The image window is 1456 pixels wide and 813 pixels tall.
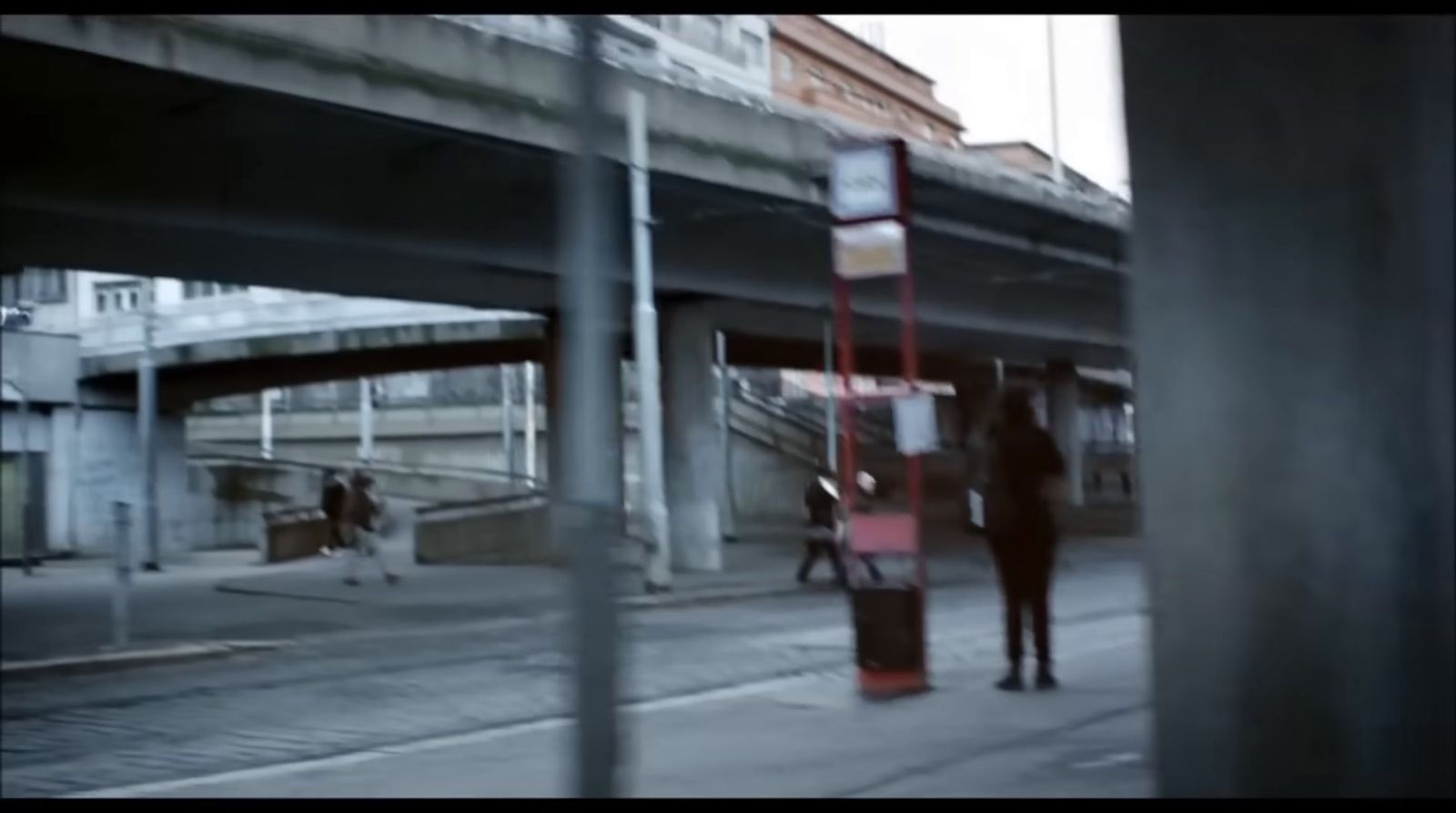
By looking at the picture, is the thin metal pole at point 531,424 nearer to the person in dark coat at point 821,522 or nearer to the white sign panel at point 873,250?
the person in dark coat at point 821,522

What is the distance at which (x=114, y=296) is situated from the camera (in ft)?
121

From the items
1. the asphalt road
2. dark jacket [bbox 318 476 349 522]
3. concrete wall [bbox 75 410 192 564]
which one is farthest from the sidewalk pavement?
concrete wall [bbox 75 410 192 564]

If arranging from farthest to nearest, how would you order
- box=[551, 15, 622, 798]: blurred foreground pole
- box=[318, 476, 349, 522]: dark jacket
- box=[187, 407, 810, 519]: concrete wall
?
box=[187, 407, 810, 519]: concrete wall < box=[318, 476, 349, 522]: dark jacket < box=[551, 15, 622, 798]: blurred foreground pole

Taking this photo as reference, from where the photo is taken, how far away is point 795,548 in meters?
34.4

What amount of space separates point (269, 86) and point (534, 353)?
23008 millimetres

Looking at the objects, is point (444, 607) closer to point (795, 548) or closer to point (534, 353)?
point (795, 548)

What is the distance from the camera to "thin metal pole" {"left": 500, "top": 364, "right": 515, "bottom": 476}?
52.1m

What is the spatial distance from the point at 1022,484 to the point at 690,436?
18.0 meters

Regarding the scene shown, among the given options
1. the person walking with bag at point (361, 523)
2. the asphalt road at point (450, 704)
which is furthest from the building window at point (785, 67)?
the asphalt road at point (450, 704)

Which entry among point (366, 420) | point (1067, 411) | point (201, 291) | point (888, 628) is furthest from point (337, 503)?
point (366, 420)

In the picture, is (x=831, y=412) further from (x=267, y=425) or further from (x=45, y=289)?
(x=267, y=425)

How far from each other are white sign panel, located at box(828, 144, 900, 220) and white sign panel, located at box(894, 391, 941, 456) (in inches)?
49.4

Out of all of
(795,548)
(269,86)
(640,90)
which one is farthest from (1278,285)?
(795,548)

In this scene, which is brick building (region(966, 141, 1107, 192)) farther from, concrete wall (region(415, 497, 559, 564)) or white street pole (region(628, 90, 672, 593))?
concrete wall (region(415, 497, 559, 564))
